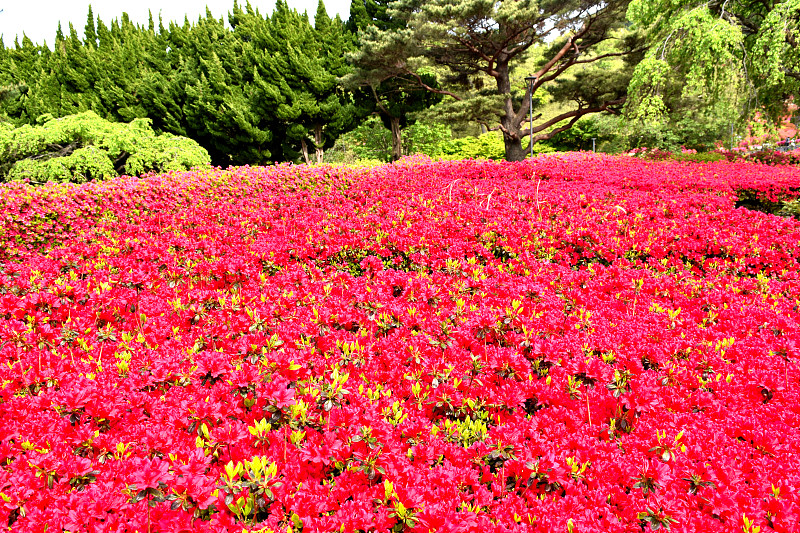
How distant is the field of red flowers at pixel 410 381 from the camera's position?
1464 mm

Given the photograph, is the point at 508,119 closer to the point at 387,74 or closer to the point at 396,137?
the point at 396,137

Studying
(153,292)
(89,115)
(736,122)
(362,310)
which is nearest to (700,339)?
(362,310)

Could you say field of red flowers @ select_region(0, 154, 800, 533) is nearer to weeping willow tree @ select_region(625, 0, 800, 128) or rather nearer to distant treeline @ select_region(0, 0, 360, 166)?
weeping willow tree @ select_region(625, 0, 800, 128)

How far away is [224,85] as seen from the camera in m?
22.6

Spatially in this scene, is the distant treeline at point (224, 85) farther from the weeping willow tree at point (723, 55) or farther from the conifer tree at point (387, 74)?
the weeping willow tree at point (723, 55)

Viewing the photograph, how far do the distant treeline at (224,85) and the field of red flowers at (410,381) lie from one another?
1994 cm

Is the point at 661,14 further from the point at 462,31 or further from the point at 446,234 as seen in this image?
the point at 446,234

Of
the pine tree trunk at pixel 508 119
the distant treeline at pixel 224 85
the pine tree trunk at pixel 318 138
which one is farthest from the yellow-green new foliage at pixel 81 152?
the pine tree trunk at pixel 508 119

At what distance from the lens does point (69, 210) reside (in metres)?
6.37

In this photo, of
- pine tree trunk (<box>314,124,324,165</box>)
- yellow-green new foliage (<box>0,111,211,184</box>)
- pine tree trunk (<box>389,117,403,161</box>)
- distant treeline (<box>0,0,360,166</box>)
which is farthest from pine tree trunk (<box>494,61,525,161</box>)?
yellow-green new foliage (<box>0,111,211,184</box>)

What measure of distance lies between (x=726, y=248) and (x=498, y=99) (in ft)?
59.0

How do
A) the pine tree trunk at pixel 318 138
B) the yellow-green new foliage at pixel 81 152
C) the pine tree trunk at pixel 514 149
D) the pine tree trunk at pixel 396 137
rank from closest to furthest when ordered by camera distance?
the yellow-green new foliage at pixel 81 152, the pine tree trunk at pixel 514 149, the pine tree trunk at pixel 318 138, the pine tree trunk at pixel 396 137

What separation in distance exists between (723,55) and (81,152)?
18433 millimetres

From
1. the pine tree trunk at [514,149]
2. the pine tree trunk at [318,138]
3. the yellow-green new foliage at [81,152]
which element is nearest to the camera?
the yellow-green new foliage at [81,152]
